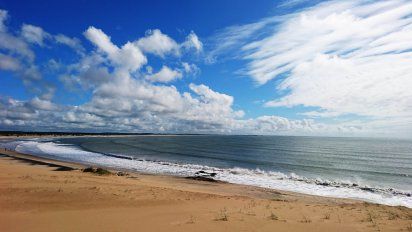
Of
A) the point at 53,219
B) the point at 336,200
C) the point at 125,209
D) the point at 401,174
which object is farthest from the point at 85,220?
the point at 401,174

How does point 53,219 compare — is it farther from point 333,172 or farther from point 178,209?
point 333,172

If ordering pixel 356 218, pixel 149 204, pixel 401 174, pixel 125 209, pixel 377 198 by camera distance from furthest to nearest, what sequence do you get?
pixel 401 174 → pixel 377 198 → pixel 149 204 → pixel 125 209 → pixel 356 218

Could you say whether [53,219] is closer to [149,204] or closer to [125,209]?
[125,209]

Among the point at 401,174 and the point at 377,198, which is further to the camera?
the point at 401,174

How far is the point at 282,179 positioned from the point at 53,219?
101ft

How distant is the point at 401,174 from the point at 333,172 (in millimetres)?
9328

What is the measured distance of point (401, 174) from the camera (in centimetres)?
4550

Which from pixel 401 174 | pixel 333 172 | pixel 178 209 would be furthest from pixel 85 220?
pixel 401 174

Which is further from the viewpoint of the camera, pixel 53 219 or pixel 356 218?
pixel 356 218

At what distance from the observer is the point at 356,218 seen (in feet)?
45.3

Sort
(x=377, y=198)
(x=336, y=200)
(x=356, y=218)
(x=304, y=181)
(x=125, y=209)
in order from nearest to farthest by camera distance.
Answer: (x=356, y=218), (x=125, y=209), (x=336, y=200), (x=377, y=198), (x=304, y=181)

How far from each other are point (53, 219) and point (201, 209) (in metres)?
6.45

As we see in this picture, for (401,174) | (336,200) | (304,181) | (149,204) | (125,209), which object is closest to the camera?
(125,209)

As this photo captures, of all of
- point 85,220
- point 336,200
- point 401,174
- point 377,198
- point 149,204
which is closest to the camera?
point 85,220
